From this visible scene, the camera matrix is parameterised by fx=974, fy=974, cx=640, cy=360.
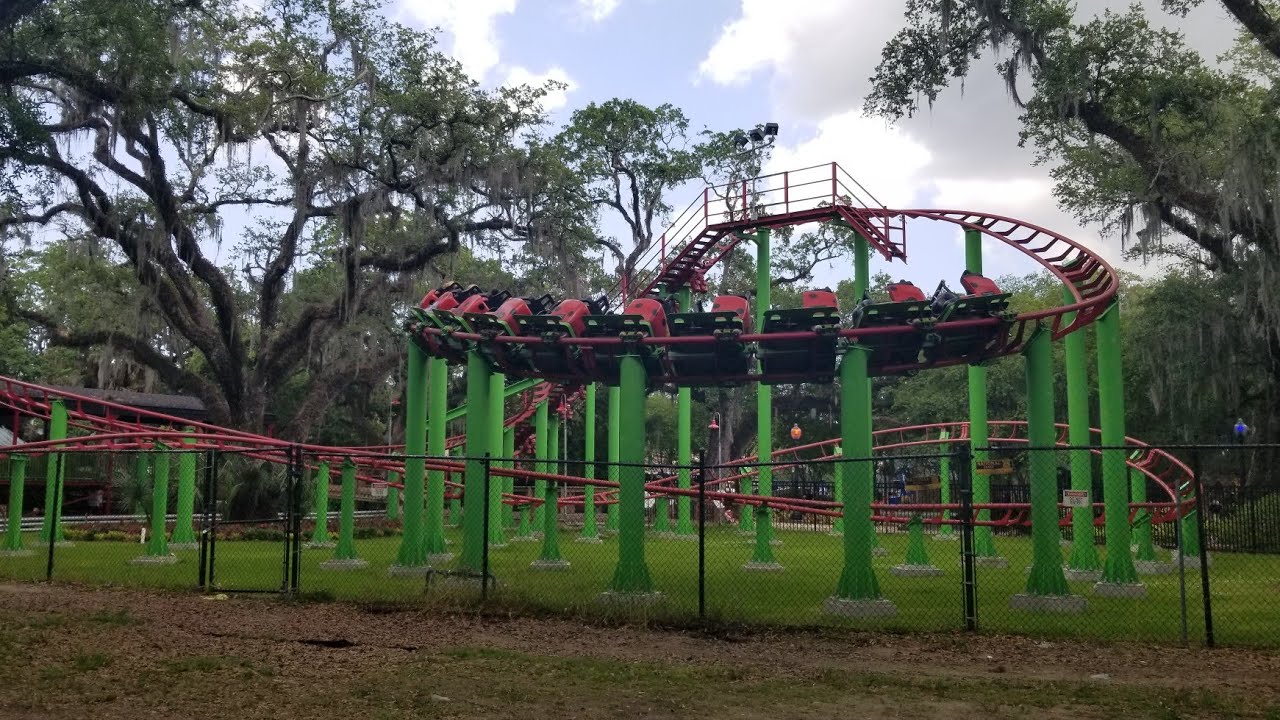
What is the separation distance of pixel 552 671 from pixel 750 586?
6881 millimetres

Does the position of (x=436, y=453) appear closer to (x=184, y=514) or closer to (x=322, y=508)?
(x=322, y=508)

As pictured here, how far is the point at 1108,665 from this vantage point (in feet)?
27.2

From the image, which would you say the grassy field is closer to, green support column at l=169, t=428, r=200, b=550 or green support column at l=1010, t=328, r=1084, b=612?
green support column at l=1010, t=328, r=1084, b=612

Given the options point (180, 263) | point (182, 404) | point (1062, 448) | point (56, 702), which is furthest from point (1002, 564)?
point (182, 404)

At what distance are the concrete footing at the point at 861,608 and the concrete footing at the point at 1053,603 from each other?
182cm

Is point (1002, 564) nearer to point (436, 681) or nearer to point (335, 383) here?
point (436, 681)

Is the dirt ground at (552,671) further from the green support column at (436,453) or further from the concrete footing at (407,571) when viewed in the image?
the green support column at (436,453)

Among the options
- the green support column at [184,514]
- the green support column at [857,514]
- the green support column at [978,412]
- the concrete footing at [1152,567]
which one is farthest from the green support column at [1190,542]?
the green support column at [184,514]

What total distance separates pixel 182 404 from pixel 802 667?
43000 millimetres

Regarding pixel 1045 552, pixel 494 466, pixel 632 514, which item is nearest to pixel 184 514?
pixel 494 466

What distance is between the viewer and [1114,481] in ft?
43.4

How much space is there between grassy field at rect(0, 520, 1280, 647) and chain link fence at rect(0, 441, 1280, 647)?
5 centimetres

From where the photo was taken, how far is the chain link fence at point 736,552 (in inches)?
426

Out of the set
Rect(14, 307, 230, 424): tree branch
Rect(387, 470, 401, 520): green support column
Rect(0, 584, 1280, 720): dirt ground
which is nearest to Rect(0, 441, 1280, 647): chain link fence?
Rect(0, 584, 1280, 720): dirt ground
